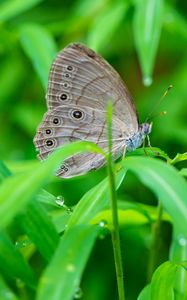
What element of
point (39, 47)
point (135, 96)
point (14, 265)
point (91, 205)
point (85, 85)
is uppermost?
point (39, 47)

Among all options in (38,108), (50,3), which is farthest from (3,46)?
(50,3)

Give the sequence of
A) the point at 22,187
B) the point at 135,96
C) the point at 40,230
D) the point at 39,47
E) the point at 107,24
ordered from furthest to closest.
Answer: the point at 135,96
the point at 107,24
the point at 39,47
the point at 40,230
the point at 22,187

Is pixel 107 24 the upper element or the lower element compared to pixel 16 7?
lower

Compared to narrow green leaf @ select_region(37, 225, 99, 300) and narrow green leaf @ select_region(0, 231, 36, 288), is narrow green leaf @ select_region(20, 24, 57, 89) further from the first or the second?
narrow green leaf @ select_region(37, 225, 99, 300)

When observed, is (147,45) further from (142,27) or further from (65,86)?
(65,86)

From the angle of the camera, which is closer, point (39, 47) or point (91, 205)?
point (91, 205)

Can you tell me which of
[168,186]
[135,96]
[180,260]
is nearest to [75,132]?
[180,260]

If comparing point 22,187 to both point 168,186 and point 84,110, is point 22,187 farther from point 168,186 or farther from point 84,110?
point 84,110

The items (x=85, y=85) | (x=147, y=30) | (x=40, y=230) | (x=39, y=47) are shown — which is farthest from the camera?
(x=39, y=47)
